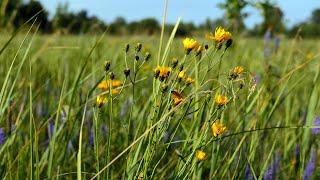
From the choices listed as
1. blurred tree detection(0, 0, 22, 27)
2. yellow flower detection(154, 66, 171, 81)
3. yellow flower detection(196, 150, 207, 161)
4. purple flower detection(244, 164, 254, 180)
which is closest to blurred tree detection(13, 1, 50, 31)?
blurred tree detection(0, 0, 22, 27)

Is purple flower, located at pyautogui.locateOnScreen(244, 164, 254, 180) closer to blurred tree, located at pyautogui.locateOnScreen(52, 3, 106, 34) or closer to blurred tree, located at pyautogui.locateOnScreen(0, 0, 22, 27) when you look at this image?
blurred tree, located at pyautogui.locateOnScreen(0, 0, 22, 27)

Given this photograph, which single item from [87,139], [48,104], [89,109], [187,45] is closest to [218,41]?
[187,45]

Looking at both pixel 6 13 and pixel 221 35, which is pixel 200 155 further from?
pixel 6 13

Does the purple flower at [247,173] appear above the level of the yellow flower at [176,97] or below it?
below

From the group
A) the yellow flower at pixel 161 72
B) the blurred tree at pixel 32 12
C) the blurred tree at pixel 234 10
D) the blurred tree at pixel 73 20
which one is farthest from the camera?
the blurred tree at pixel 73 20

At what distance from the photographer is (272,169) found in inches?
59.6

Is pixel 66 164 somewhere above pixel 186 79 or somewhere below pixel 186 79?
below

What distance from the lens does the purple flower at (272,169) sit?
4.66 ft

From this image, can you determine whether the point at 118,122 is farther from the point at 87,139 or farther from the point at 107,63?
the point at 107,63

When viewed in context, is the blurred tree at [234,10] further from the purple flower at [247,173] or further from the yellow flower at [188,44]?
the yellow flower at [188,44]

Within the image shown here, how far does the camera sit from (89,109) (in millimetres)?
1925

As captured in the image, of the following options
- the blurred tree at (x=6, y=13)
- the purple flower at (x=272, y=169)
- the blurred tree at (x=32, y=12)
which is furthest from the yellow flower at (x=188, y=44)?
the blurred tree at (x=6, y=13)

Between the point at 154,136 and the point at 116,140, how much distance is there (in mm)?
616

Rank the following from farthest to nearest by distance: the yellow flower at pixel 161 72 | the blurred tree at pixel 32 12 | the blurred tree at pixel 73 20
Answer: the blurred tree at pixel 73 20, the blurred tree at pixel 32 12, the yellow flower at pixel 161 72
